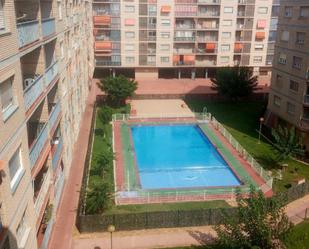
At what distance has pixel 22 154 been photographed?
16.2m

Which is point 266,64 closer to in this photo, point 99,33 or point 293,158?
point 99,33

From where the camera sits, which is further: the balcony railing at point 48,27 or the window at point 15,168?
the balcony railing at point 48,27

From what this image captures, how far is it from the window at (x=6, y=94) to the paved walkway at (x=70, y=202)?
10.6 metres

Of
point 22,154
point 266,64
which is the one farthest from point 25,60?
point 266,64

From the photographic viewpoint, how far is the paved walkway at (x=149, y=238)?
2301 cm

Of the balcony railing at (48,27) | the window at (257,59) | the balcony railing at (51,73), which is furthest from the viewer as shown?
the window at (257,59)

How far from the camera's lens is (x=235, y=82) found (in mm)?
51000

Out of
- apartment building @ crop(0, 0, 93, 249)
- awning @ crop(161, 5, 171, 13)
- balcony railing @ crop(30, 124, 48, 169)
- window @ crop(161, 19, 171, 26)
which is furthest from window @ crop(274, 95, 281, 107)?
awning @ crop(161, 5, 171, 13)

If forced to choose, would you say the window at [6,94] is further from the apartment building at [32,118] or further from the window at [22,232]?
the window at [22,232]

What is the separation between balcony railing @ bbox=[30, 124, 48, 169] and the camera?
60.0 ft

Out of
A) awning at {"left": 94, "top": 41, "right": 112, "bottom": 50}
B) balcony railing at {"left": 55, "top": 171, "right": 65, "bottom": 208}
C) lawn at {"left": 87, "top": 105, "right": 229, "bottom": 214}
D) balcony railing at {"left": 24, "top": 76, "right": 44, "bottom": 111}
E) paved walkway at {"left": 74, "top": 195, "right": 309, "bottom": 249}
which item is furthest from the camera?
awning at {"left": 94, "top": 41, "right": 112, "bottom": 50}

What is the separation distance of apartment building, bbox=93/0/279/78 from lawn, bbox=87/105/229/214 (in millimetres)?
21734

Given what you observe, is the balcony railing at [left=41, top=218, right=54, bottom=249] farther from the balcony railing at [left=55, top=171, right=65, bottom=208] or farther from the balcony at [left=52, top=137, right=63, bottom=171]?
the balcony at [left=52, top=137, right=63, bottom=171]

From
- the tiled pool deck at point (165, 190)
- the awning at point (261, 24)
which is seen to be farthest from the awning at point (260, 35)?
the tiled pool deck at point (165, 190)
